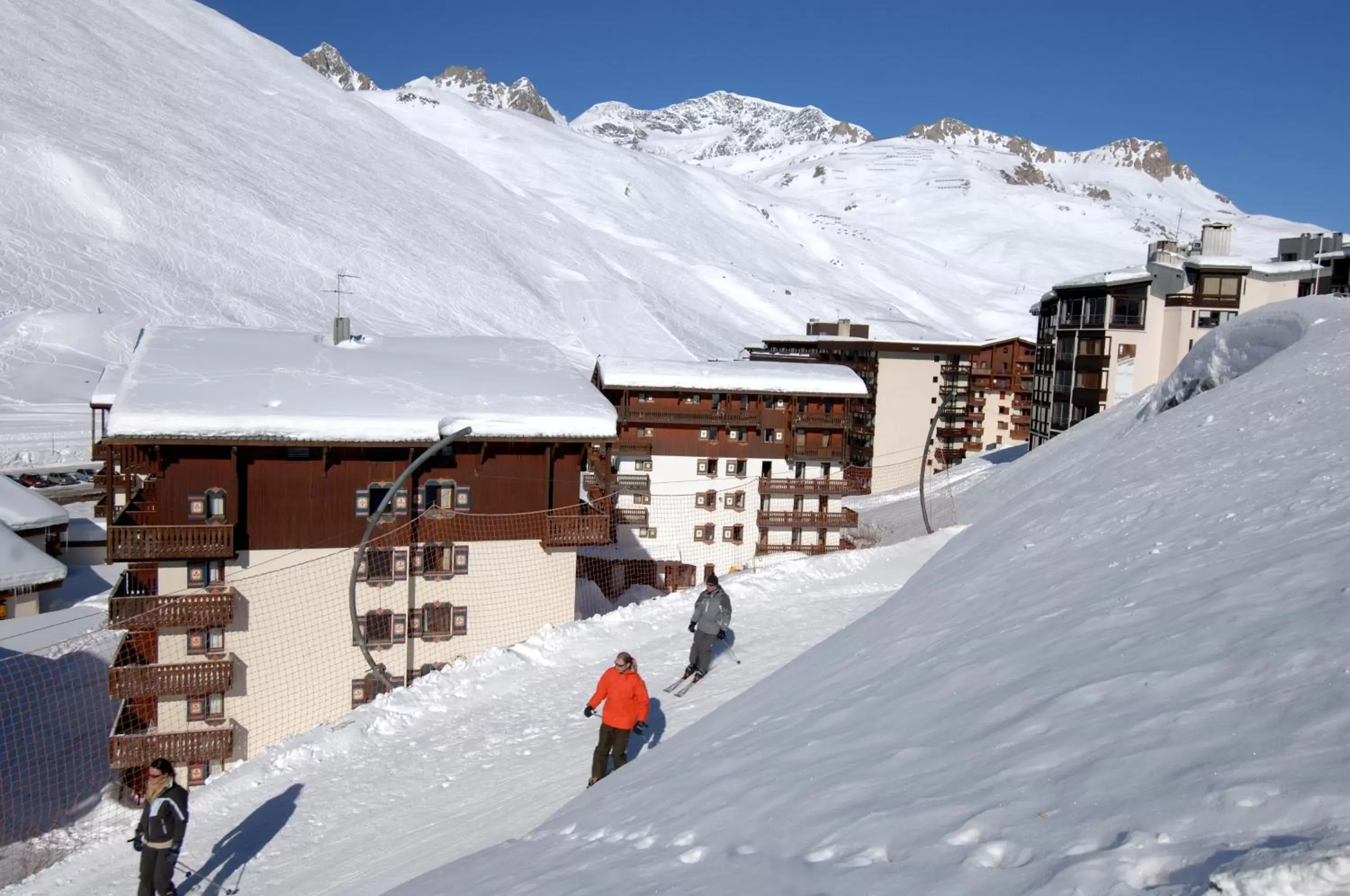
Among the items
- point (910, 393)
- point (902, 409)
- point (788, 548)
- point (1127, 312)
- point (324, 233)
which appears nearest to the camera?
point (788, 548)

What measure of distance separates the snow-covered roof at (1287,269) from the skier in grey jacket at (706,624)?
44984 millimetres

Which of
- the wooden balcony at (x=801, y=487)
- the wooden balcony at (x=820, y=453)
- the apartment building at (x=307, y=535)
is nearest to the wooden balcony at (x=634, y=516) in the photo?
the wooden balcony at (x=801, y=487)

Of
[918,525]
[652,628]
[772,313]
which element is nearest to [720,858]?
[652,628]

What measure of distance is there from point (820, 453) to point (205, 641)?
24.3 m

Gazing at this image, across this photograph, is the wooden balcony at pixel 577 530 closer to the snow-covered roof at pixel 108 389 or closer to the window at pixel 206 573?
the window at pixel 206 573

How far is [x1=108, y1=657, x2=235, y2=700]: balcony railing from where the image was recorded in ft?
57.9

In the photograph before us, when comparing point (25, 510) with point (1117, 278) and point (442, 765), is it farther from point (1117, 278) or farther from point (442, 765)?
point (1117, 278)

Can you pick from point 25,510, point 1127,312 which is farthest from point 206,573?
point 1127,312

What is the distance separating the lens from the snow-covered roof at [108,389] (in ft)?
90.8

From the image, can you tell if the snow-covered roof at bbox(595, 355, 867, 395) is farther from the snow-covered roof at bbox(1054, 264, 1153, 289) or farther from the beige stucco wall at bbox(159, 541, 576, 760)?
the beige stucco wall at bbox(159, 541, 576, 760)

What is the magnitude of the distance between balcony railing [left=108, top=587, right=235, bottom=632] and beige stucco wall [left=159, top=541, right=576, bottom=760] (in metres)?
0.41

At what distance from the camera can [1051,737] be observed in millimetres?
A: 4930

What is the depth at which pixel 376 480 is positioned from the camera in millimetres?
19625

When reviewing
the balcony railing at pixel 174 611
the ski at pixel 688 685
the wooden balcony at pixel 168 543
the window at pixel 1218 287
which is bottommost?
the balcony railing at pixel 174 611
